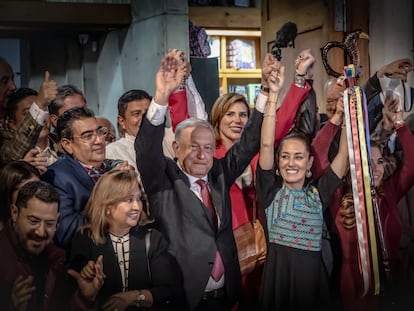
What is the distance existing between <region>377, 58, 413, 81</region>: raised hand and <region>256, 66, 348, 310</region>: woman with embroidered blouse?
0.47 meters

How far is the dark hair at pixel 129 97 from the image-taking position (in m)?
2.45

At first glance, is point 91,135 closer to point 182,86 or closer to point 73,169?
point 73,169

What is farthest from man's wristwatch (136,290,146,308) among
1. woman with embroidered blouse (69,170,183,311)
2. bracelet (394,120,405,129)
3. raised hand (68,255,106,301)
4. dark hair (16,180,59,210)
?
bracelet (394,120,405,129)

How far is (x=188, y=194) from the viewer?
7.76 ft

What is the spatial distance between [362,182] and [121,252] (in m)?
0.90

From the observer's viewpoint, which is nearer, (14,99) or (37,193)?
(37,193)

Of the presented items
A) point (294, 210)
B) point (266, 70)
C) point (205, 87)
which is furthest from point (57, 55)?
point (294, 210)

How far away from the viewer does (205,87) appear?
2719mm

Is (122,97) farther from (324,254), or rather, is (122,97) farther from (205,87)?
(324,254)

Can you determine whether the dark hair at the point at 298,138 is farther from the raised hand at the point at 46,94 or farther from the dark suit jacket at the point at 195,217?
the raised hand at the point at 46,94

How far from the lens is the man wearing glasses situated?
2273 millimetres

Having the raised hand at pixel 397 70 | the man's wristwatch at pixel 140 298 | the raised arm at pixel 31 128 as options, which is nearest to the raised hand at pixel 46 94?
the raised arm at pixel 31 128

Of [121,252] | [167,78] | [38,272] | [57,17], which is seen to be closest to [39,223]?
[38,272]

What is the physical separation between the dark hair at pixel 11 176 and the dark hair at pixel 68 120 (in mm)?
146
